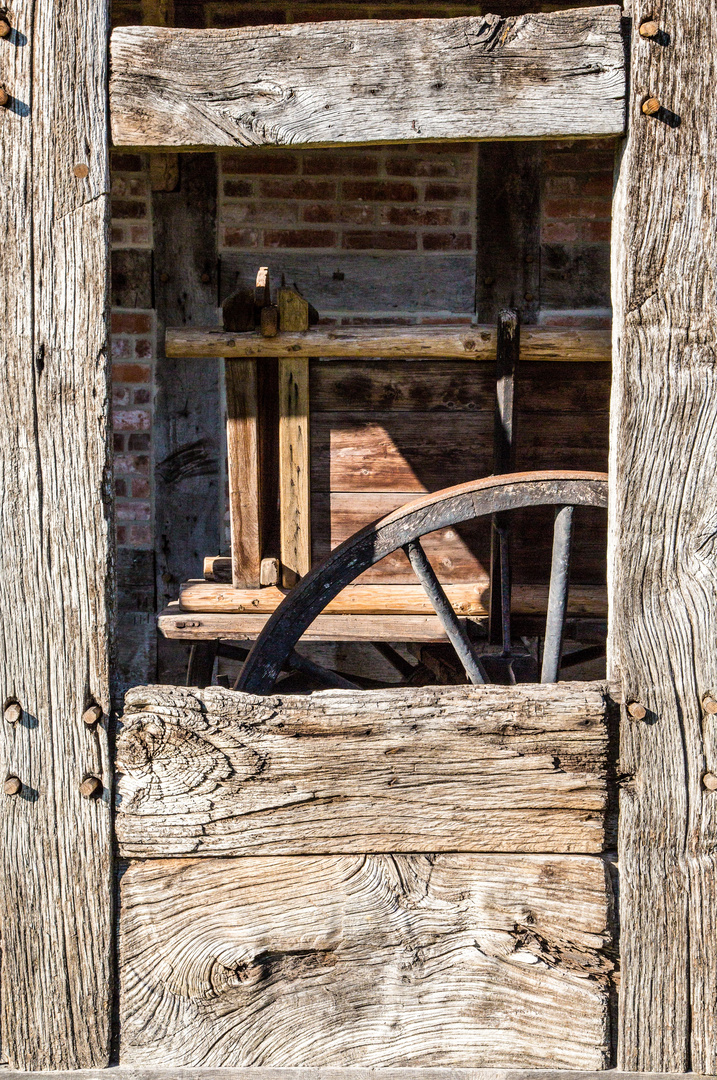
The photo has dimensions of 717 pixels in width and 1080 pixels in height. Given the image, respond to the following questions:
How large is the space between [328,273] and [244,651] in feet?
4.66

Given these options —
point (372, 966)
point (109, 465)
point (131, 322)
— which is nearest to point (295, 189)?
point (131, 322)

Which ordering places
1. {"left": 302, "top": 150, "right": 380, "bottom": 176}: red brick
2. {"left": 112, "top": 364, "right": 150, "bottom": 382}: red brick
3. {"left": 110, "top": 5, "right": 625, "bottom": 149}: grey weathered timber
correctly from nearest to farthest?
{"left": 110, "top": 5, "right": 625, "bottom": 149}: grey weathered timber
{"left": 302, "top": 150, "right": 380, "bottom": 176}: red brick
{"left": 112, "top": 364, "right": 150, "bottom": 382}: red brick

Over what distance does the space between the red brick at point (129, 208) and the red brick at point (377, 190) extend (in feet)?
2.39

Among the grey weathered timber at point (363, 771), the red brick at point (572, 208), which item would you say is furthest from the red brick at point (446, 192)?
the grey weathered timber at point (363, 771)

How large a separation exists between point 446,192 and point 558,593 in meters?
1.73

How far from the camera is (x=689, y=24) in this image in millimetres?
1304

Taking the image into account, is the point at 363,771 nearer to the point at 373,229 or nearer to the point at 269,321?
the point at 269,321

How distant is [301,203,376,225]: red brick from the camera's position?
291 centimetres

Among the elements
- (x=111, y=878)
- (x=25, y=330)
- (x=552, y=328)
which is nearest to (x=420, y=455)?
(x=552, y=328)

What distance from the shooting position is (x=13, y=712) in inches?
53.5

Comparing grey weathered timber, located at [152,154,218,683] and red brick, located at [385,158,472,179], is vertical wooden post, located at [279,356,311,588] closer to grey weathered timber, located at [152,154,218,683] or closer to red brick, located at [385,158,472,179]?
grey weathered timber, located at [152,154,218,683]

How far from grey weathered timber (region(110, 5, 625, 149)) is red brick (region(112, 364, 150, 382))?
171 centimetres

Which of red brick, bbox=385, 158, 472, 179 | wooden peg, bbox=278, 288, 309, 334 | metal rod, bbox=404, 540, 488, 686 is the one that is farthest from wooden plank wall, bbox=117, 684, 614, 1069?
red brick, bbox=385, 158, 472, 179

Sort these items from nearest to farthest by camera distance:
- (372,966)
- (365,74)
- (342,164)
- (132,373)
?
1. (365,74)
2. (372,966)
3. (342,164)
4. (132,373)
